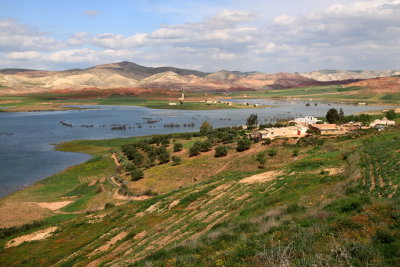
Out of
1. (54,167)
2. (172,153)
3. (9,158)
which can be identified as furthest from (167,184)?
(9,158)

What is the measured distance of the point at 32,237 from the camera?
81.5ft

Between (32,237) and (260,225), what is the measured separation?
63.2ft

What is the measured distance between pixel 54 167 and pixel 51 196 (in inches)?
683

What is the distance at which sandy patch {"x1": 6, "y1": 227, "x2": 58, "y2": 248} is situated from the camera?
24336 mm

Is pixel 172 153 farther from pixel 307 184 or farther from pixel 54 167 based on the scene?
pixel 307 184

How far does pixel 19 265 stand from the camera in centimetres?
1991

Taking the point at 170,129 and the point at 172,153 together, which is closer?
the point at 172,153

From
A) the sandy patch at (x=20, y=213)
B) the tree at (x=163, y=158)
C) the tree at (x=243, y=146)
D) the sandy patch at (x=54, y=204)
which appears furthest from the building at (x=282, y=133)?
the sandy patch at (x=20, y=213)

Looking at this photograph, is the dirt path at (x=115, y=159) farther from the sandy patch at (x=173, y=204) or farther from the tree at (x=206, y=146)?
the sandy patch at (x=173, y=204)

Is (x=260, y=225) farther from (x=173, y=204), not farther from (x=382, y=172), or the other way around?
(x=173, y=204)

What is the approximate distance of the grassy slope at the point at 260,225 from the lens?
948 centimetres

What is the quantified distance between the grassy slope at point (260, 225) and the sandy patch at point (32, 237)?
2.85 feet

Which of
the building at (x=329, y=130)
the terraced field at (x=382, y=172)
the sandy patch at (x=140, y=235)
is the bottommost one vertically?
the sandy patch at (x=140, y=235)

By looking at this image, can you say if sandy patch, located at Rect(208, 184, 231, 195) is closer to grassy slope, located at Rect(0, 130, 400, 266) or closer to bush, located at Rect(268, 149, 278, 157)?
grassy slope, located at Rect(0, 130, 400, 266)
